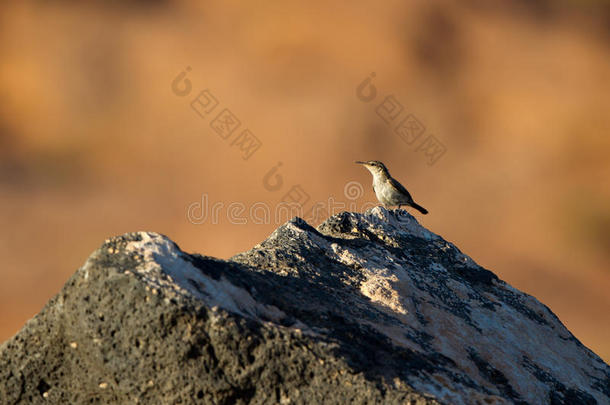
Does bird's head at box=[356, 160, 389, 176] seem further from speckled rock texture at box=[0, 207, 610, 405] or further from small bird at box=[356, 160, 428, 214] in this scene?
speckled rock texture at box=[0, 207, 610, 405]

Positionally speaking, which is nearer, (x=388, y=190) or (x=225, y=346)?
(x=225, y=346)

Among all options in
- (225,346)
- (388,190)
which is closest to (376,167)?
(388,190)

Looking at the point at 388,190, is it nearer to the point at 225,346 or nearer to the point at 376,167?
the point at 376,167

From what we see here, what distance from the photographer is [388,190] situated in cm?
834

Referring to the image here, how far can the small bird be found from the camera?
831 centimetres

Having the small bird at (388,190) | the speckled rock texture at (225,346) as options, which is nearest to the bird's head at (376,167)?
the small bird at (388,190)

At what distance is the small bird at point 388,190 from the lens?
831cm

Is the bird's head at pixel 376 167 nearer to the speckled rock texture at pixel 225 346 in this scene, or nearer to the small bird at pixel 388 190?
the small bird at pixel 388 190

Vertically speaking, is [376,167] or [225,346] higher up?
[376,167]

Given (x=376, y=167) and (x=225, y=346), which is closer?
(x=225, y=346)

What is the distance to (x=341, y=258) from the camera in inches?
165

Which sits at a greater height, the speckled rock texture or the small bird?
the small bird

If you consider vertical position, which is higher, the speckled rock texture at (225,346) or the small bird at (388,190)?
the small bird at (388,190)

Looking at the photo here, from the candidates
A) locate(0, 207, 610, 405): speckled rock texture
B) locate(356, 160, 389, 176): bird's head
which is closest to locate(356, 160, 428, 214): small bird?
locate(356, 160, 389, 176): bird's head
